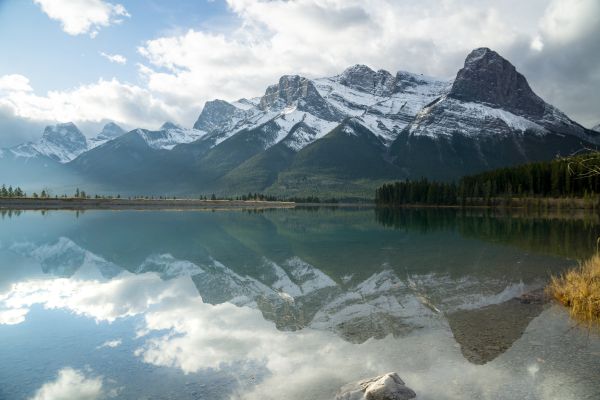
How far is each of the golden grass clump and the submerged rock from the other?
36.5 ft

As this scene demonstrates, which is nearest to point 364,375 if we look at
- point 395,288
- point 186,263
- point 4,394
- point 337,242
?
point 4,394

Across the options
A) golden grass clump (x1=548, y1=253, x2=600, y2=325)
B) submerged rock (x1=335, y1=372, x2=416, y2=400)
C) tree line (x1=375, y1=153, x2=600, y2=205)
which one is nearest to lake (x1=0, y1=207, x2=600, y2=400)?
submerged rock (x1=335, y1=372, x2=416, y2=400)

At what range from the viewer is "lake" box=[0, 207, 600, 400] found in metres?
12.7

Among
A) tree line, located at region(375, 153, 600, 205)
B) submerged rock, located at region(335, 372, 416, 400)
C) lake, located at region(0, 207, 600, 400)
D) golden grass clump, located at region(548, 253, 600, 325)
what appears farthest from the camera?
tree line, located at region(375, 153, 600, 205)

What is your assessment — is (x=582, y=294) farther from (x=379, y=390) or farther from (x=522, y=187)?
(x=522, y=187)

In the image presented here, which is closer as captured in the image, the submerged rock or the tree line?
the submerged rock

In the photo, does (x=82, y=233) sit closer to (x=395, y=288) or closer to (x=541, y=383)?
(x=395, y=288)

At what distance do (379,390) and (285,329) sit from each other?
7.57 m

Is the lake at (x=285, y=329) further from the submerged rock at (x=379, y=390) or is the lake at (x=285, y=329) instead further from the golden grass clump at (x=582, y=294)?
the golden grass clump at (x=582, y=294)

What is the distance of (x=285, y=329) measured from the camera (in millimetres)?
18297

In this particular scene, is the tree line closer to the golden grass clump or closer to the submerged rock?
the golden grass clump

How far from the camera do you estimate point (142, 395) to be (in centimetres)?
1202

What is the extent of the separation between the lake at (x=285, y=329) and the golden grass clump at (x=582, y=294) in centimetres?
78

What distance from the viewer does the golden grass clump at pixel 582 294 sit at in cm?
1859
